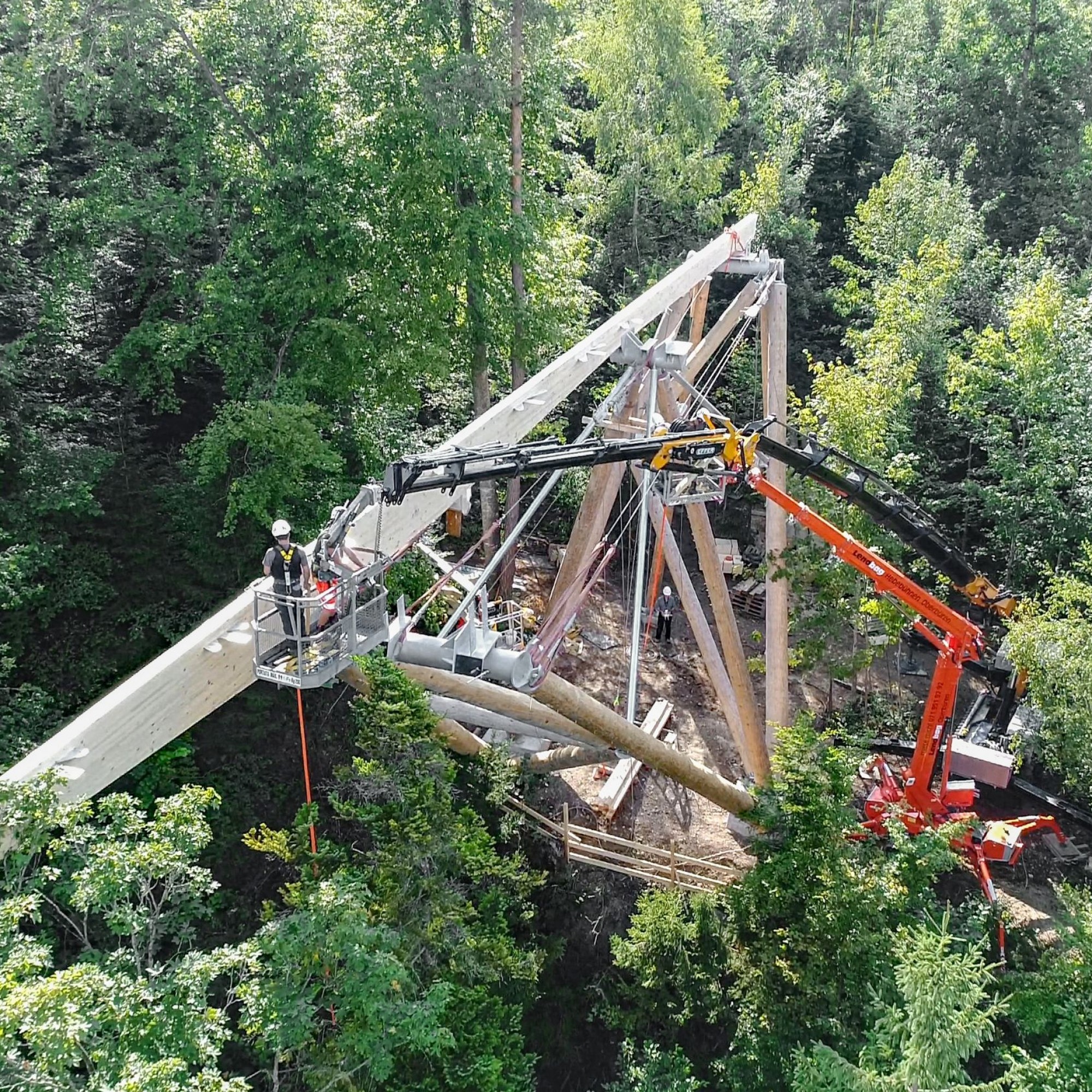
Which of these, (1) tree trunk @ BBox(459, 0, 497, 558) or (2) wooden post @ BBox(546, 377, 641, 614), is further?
(1) tree trunk @ BBox(459, 0, 497, 558)

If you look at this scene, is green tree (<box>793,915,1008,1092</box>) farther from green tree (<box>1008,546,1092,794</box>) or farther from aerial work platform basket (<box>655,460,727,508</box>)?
green tree (<box>1008,546,1092,794</box>)

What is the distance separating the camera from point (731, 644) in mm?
17047

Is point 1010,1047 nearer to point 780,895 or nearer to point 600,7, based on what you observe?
point 780,895

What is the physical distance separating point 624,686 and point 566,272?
29.8 feet

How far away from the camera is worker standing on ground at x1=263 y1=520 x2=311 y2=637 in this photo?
28.5 ft

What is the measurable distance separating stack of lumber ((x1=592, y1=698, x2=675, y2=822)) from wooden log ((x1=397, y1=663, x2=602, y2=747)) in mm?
2759

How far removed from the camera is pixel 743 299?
16844mm

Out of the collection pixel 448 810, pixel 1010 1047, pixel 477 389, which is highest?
pixel 477 389

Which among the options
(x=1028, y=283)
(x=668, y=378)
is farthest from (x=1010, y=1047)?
(x=1028, y=283)

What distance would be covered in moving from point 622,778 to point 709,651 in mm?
3244

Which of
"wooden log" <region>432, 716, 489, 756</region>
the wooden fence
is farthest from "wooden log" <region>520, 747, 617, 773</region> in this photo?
"wooden log" <region>432, 716, 489, 756</region>

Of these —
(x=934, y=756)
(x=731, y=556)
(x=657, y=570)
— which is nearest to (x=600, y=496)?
(x=657, y=570)

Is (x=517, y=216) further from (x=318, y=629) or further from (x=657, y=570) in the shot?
(x=318, y=629)

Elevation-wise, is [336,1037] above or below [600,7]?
below
